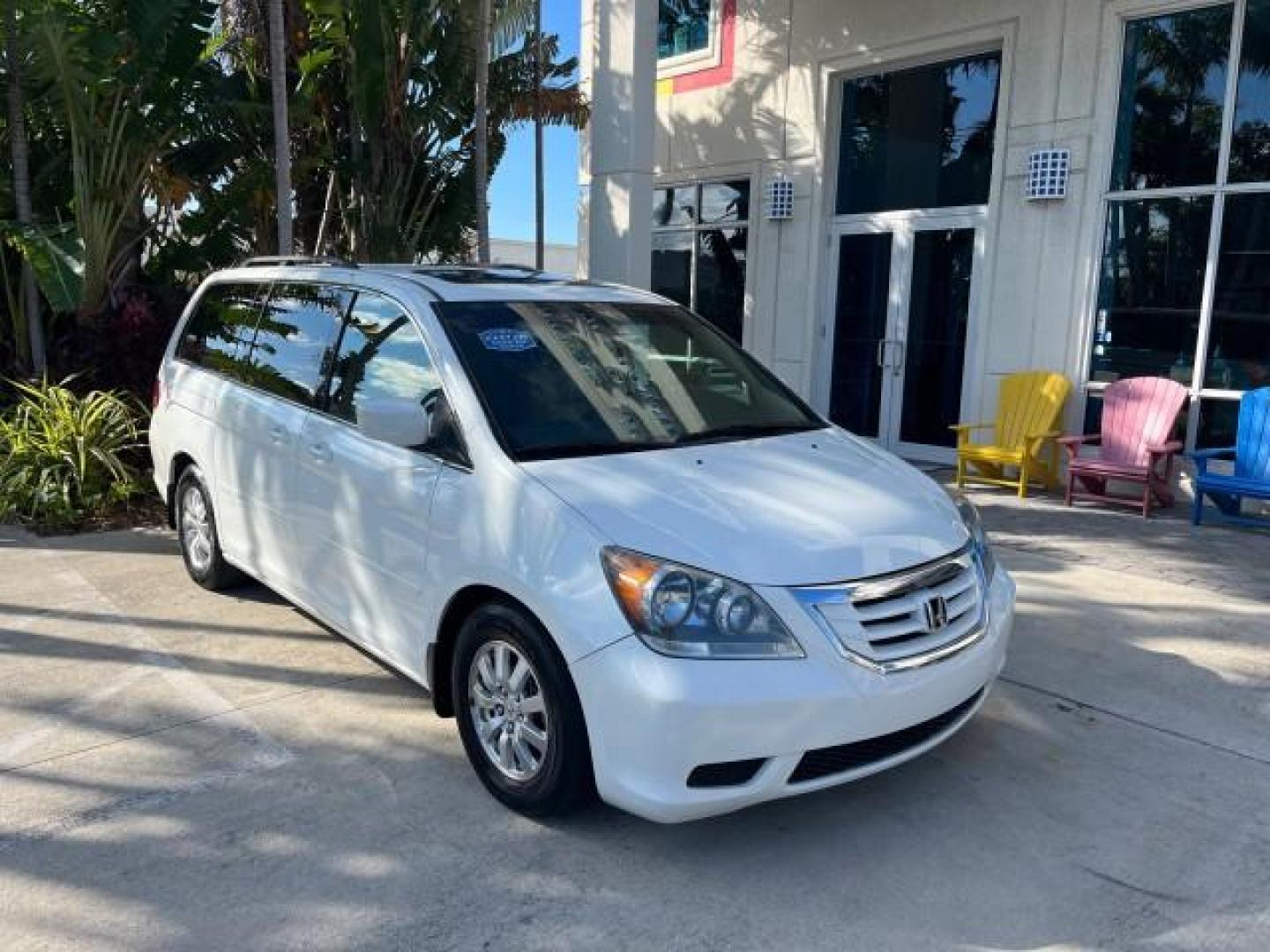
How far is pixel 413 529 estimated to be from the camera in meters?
3.67

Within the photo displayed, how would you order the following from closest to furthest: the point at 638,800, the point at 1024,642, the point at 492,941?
the point at 492,941 → the point at 638,800 → the point at 1024,642

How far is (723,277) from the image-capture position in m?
12.1

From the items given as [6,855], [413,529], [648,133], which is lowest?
[6,855]

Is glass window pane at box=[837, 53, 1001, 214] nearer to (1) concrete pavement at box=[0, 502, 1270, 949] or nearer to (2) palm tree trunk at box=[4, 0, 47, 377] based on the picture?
(1) concrete pavement at box=[0, 502, 1270, 949]

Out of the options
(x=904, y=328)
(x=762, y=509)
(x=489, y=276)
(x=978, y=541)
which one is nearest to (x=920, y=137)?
(x=904, y=328)

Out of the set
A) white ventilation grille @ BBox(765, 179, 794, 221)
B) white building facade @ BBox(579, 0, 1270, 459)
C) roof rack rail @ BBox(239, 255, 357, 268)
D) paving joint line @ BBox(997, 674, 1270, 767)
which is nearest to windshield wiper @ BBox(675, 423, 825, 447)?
paving joint line @ BBox(997, 674, 1270, 767)

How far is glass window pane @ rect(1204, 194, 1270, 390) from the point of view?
7914 millimetres

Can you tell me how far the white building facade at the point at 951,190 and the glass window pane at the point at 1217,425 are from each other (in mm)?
19

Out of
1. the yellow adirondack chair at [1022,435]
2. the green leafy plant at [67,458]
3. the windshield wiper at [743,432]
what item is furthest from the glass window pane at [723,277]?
the windshield wiper at [743,432]

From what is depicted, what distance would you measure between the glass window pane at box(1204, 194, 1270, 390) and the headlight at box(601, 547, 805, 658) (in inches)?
271

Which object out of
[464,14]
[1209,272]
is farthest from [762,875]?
[464,14]

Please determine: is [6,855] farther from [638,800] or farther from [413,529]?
[638,800]

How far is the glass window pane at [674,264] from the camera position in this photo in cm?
1252

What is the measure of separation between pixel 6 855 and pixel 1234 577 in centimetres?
643
